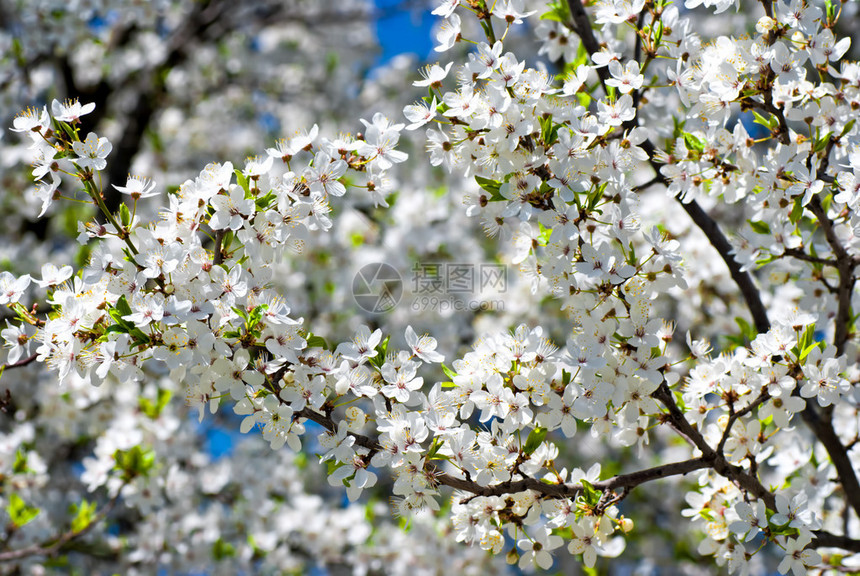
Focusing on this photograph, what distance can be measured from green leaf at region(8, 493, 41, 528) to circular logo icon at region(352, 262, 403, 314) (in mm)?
2540

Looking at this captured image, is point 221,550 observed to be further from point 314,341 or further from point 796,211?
point 796,211

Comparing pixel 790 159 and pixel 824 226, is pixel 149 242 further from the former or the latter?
pixel 824 226

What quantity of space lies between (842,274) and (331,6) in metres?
7.89

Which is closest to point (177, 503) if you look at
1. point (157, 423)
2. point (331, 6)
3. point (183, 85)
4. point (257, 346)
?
point (157, 423)

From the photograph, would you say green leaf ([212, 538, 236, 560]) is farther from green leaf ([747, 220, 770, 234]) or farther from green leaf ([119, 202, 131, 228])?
green leaf ([747, 220, 770, 234])

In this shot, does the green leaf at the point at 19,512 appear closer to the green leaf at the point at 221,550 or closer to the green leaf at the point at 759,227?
the green leaf at the point at 221,550

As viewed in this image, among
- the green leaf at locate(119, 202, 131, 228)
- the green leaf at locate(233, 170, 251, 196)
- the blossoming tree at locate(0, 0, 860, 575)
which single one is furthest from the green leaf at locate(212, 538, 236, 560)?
the green leaf at locate(233, 170, 251, 196)

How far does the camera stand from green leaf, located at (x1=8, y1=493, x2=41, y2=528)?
4.08m

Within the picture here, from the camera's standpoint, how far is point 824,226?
277 cm

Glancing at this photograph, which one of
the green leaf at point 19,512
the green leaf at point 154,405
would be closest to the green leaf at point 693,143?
the green leaf at point 154,405

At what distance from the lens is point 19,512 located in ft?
13.8

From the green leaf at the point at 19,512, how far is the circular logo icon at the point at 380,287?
100.0 inches

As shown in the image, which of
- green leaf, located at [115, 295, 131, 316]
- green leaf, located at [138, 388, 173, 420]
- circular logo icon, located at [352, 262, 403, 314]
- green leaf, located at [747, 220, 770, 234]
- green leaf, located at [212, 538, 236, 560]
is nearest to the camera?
green leaf, located at [115, 295, 131, 316]

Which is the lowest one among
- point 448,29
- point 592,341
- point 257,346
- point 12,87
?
point 12,87
